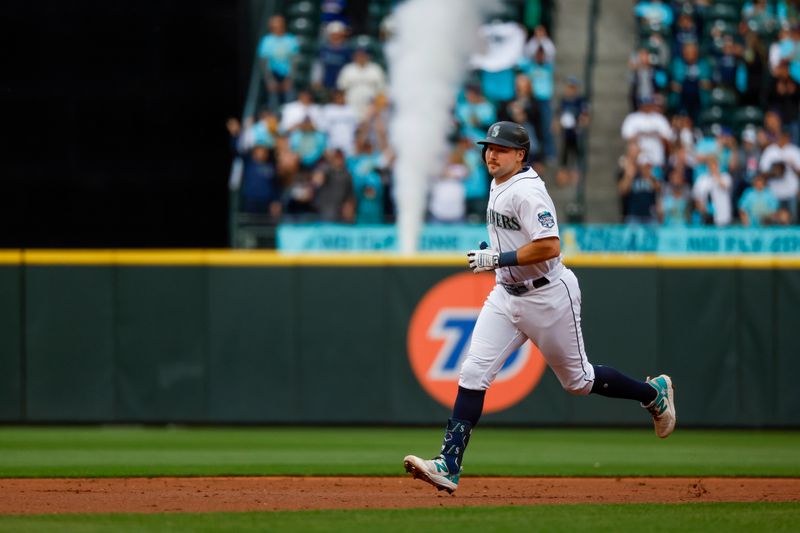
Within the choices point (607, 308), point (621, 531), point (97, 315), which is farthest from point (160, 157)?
point (621, 531)

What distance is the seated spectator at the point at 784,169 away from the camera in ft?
49.9

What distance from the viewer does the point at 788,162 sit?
51.0 ft

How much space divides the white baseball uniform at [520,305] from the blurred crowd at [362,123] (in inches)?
300

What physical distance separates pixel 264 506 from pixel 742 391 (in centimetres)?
730

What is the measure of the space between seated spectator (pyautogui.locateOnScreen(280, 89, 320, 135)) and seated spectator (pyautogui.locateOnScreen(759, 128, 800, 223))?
209 inches

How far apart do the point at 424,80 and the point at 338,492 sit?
9328 mm

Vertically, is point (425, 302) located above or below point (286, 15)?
below

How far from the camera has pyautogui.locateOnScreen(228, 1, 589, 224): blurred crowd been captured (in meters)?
15.4

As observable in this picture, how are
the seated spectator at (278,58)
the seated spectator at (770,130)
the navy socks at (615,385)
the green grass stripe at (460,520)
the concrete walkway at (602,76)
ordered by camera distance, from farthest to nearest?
the seated spectator at (278,58) → the concrete walkway at (602,76) → the seated spectator at (770,130) → the navy socks at (615,385) → the green grass stripe at (460,520)

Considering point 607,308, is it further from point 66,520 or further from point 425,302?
point 66,520

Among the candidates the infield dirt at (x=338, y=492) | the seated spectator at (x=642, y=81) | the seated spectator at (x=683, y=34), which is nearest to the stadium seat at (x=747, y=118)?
the seated spectator at (x=642, y=81)

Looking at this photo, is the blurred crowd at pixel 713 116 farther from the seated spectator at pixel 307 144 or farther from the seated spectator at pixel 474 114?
the seated spectator at pixel 307 144

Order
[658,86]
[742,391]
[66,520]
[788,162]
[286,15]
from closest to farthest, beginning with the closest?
[66,520] < [742,391] < [788,162] < [658,86] < [286,15]

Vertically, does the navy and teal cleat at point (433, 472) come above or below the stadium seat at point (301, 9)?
below
